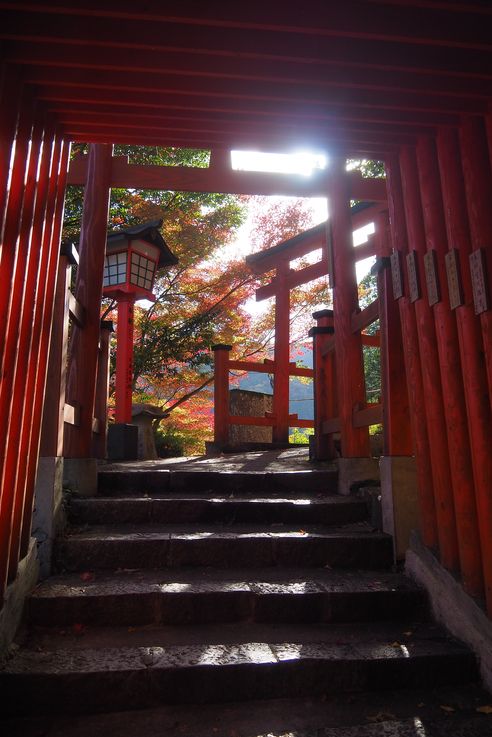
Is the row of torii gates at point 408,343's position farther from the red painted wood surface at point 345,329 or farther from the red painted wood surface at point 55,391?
the red painted wood surface at point 345,329

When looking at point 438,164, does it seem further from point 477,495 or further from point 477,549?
point 477,549

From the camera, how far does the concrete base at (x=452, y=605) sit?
2684 millimetres

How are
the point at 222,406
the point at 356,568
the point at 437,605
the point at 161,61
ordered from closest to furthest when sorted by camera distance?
the point at 161,61
the point at 437,605
the point at 356,568
the point at 222,406

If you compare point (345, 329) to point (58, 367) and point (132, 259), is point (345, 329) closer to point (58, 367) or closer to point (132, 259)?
point (58, 367)

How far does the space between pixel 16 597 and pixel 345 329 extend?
12.2ft

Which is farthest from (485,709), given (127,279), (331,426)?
(127,279)

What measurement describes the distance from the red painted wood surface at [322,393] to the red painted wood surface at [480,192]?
354 cm

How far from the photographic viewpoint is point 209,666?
253cm

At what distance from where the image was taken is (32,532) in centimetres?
348

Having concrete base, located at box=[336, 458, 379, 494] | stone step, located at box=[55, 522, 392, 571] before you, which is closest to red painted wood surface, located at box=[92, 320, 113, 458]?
stone step, located at box=[55, 522, 392, 571]

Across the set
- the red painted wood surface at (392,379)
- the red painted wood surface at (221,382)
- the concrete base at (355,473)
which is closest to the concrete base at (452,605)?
the red painted wood surface at (392,379)

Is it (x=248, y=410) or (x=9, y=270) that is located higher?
(x=248, y=410)

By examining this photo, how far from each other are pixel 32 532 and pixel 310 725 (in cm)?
209

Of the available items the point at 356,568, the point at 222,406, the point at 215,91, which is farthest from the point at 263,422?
the point at 215,91
